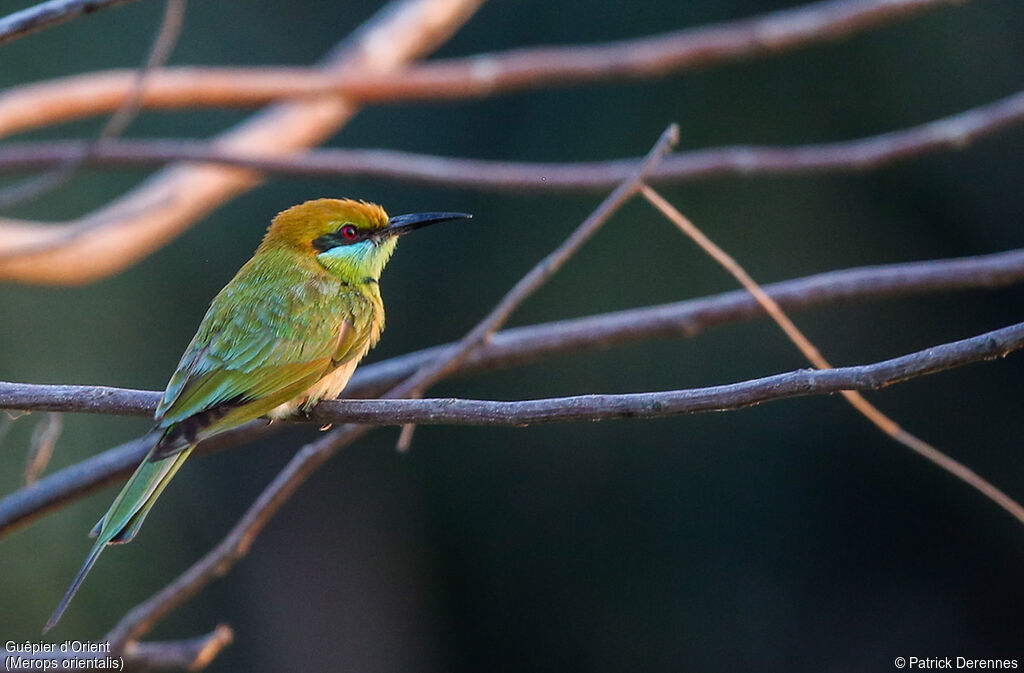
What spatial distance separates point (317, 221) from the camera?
2363 mm

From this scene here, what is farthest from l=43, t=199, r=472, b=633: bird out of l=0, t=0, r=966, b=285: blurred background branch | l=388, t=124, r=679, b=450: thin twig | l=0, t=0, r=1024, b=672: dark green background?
l=0, t=0, r=1024, b=672: dark green background

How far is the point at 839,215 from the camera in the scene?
465 cm

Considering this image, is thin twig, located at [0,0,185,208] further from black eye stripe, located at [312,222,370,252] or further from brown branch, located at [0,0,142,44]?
brown branch, located at [0,0,142,44]

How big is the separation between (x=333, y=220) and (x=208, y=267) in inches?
120

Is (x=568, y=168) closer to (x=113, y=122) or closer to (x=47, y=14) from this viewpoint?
(x=113, y=122)

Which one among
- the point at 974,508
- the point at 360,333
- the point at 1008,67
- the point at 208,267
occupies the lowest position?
Answer: the point at 360,333

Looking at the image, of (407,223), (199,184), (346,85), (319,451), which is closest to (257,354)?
(319,451)

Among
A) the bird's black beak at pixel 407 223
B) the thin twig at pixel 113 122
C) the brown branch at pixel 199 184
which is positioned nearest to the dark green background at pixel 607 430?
the brown branch at pixel 199 184

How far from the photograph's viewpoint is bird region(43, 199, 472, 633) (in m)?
1.67

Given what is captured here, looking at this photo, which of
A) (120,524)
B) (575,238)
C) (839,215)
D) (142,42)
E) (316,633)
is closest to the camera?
(120,524)

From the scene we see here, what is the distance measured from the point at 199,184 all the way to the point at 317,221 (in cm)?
124

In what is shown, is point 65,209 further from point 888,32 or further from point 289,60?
point 888,32

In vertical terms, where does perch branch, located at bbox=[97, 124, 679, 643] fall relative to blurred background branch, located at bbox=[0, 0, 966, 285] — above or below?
below

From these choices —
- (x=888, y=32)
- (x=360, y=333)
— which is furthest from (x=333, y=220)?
(x=888, y=32)
